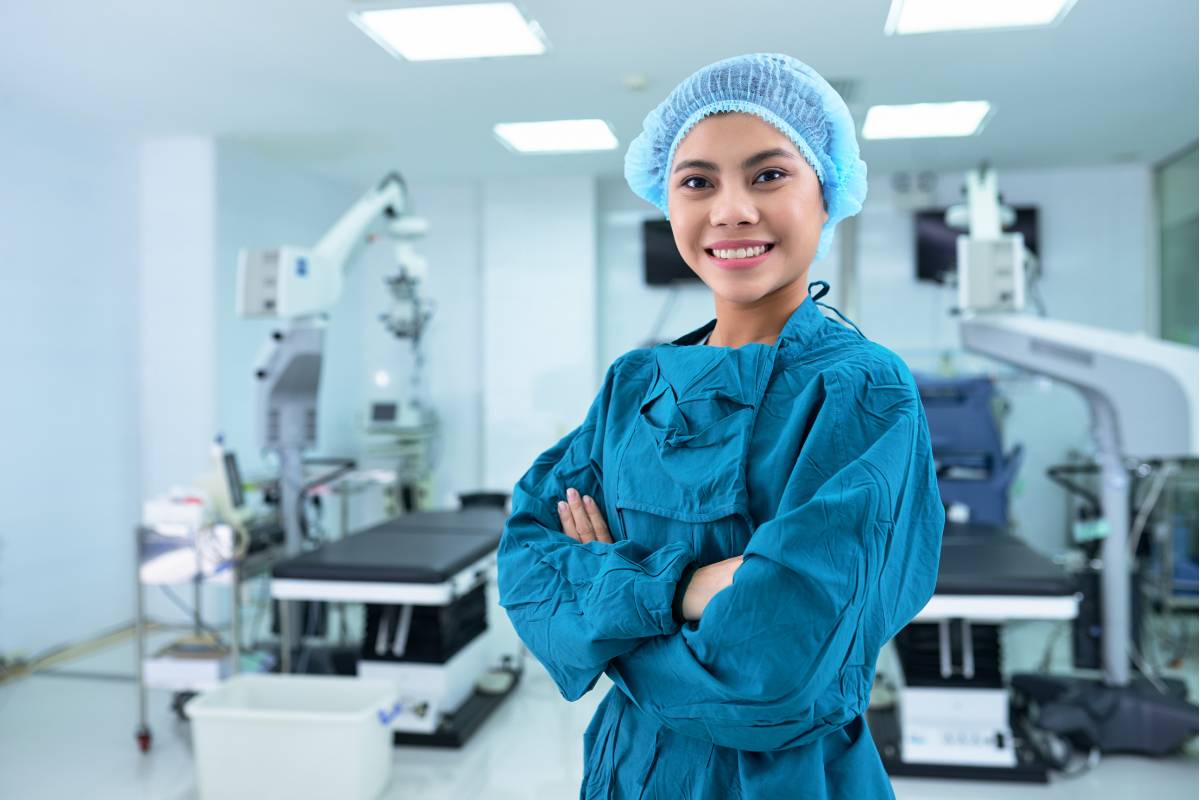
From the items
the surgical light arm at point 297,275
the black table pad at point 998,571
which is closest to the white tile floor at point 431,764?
the black table pad at point 998,571

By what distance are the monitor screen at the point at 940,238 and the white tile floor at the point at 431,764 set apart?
3.31 m

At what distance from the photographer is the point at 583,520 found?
1.13 m

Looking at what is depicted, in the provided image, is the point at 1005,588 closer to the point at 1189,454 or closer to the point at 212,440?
the point at 1189,454

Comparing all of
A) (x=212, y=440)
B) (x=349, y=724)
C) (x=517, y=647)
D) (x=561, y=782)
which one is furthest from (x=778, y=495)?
(x=212, y=440)

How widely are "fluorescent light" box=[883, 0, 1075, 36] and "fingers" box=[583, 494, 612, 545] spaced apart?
2.62 m

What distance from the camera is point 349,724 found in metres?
2.51

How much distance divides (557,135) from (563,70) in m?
1.03

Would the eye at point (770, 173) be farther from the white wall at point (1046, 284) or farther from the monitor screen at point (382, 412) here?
the monitor screen at point (382, 412)

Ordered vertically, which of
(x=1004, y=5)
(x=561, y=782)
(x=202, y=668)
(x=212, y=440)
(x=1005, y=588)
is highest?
(x=1004, y=5)

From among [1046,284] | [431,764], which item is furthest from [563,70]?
[1046,284]

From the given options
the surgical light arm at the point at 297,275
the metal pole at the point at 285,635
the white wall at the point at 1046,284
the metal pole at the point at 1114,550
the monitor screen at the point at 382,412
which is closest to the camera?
the metal pole at the point at 1114,550

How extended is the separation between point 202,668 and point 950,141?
14.3 ft

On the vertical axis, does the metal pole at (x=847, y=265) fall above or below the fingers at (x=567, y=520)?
above

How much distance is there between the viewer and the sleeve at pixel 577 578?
957 millimetres
